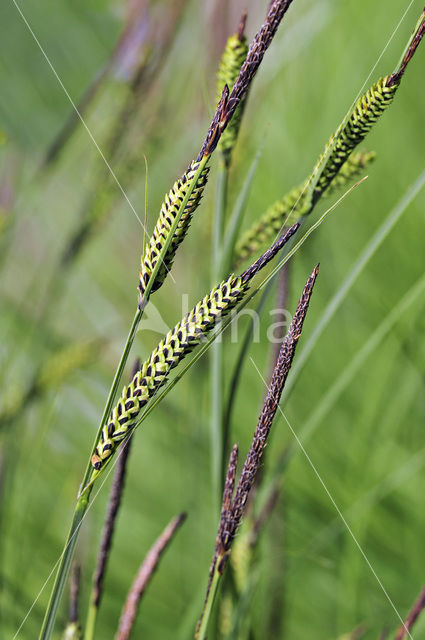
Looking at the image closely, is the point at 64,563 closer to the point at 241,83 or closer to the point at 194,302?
the point at 241,83

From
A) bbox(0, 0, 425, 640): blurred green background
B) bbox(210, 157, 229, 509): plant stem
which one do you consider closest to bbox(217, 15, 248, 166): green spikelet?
bbox(210, 157, 229, 509): plant stem

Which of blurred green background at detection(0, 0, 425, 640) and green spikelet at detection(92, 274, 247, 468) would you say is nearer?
green spikelet at detection(92, 274, 247, 468)

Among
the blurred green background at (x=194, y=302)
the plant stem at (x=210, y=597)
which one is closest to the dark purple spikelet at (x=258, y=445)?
the plant stem at (x=210, y=597)

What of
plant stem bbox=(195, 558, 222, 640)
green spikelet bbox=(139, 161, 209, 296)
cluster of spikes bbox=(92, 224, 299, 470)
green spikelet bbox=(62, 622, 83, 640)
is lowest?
plant stem bbox=(195, 558, 222, 640)

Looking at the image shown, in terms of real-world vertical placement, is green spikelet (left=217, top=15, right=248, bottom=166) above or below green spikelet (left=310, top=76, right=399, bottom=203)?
above

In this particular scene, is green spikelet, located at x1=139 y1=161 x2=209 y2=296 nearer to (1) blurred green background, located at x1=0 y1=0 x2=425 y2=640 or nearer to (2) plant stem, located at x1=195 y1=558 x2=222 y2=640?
(2) plant stem, located at x1=195 y1=558 x2=222 y2=640

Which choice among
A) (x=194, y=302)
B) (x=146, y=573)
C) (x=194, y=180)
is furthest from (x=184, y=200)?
(x=194, y=302)
